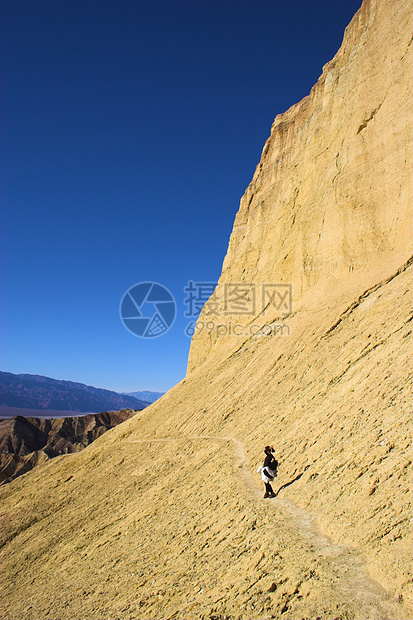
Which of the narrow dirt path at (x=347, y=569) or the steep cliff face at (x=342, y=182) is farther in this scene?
the steep cliff face at (x=342, y=182)

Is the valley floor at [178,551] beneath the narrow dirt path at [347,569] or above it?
beneath

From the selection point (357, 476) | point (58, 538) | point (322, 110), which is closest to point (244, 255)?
point (322, 110)

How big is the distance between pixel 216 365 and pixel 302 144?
16.1m

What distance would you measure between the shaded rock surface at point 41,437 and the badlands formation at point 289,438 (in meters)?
28.5

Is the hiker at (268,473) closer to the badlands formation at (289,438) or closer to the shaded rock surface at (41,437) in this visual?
the badlands formation at (289,438)

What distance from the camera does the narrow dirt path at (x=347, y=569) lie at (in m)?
3.76

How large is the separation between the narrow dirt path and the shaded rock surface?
1803 inches

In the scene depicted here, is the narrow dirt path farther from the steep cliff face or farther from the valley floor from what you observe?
the steep cliff face

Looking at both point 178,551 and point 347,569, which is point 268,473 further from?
point 347,569

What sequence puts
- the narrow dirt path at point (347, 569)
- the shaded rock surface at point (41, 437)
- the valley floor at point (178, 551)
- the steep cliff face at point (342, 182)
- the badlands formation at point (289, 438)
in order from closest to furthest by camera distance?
the narrow dirt path at point (347, 569), the valley floor at point (178, 551), the badlands formation at point (289, 438), the steep cliff face at point (342, 182), the shaded rock surface at point (41, 437)

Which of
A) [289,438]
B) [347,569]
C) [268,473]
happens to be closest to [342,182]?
[289,438]

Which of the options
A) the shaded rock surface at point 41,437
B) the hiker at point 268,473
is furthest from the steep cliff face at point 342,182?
the shaded rock surface at point 41,437

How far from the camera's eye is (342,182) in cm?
1900

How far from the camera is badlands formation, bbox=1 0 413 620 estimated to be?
517 centimetres
